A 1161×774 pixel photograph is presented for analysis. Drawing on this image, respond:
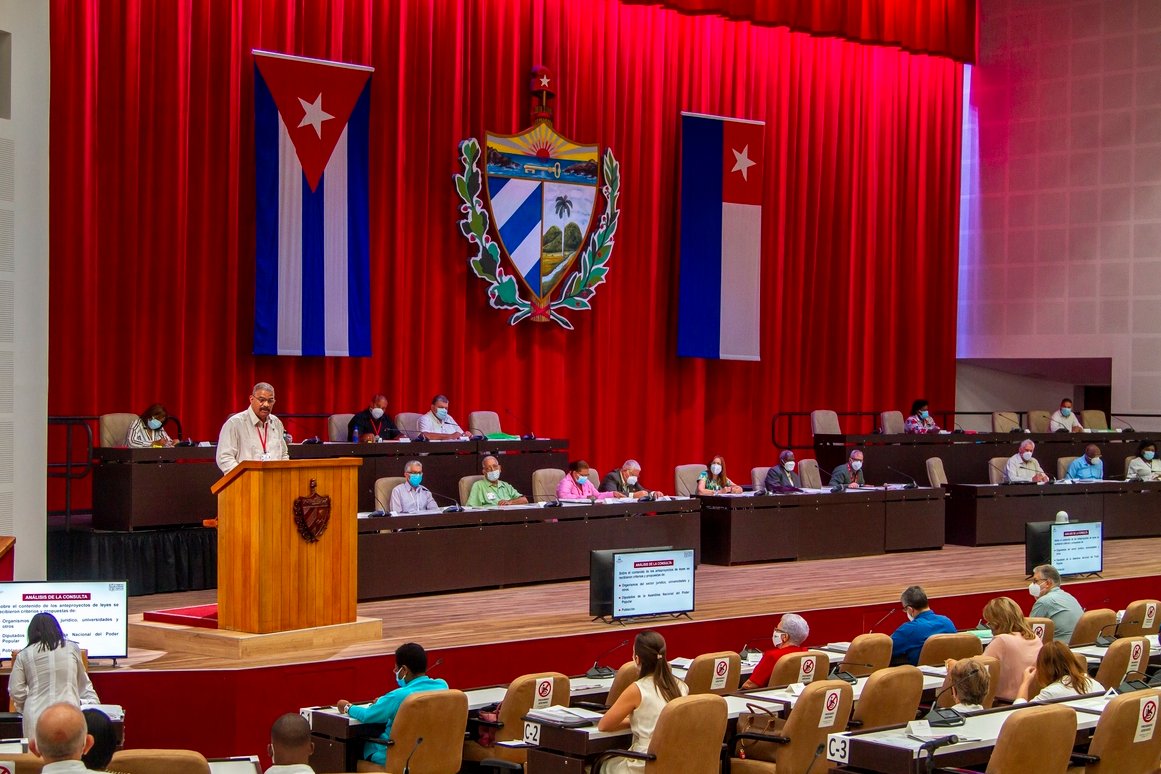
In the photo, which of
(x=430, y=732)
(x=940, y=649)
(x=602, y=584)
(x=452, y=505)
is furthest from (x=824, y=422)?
(x=430, y=732)

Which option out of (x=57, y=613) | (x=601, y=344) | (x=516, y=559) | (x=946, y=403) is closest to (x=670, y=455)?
(x=601, y=344)

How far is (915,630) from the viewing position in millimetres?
7539

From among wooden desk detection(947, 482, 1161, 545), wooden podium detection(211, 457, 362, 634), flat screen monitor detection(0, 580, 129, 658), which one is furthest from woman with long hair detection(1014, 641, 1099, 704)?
wooden desk detection(947, 482, 1161, 545)

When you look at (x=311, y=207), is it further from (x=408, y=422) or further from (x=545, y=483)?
(x=545, y=483)

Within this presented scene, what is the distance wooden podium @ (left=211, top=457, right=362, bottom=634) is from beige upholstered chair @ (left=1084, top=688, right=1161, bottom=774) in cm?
372

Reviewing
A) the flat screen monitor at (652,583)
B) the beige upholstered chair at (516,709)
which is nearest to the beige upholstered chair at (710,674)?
the beige upholstered chair at (516,709)

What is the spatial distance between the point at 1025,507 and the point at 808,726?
8.94 metres

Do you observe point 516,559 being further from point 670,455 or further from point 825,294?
point 825,294

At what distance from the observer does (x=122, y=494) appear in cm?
949

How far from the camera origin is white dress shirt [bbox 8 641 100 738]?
5.62 metres

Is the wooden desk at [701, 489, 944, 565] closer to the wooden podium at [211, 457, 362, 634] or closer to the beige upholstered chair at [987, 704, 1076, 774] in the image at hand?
the wooden podium at [211, 457, 362, 634]

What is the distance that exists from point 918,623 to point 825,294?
10.1 m

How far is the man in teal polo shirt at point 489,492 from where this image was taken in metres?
10.7

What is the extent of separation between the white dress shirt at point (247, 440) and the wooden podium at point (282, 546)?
1.03 ft
